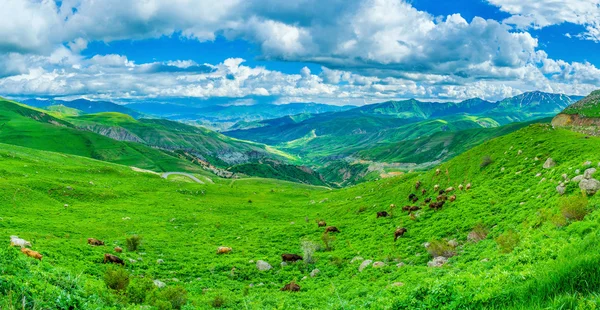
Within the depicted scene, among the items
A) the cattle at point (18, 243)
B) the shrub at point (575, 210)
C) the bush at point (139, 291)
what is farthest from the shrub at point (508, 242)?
the cattle at point (18, 243)

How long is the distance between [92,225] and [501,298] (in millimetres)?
47480

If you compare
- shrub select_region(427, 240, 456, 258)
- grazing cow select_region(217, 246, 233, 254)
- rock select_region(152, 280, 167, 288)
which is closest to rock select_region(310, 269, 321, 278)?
shrub select_region(427, 240, 456, 258)

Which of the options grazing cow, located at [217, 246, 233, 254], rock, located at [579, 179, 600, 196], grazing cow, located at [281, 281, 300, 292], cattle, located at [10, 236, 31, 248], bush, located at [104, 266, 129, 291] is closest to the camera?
bush, located at [104, 266, 129, 291]

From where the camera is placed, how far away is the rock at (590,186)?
80.2ft

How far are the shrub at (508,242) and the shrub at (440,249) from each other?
4.17 m

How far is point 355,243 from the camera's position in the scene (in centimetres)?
3734

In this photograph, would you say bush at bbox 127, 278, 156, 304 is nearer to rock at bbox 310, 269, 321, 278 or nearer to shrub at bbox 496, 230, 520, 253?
rock at bbox 310, 269, 321, 278

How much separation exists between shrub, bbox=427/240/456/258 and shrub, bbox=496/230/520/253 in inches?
164

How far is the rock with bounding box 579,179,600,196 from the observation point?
24.4 meters

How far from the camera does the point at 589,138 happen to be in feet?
129

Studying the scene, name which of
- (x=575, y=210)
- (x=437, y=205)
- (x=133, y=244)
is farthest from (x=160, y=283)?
(x=437, y=205)

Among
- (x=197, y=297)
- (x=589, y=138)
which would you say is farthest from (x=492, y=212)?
(x=197, y=297)

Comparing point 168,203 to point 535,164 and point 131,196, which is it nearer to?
point 131,196

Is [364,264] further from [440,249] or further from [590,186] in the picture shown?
[590,186]
